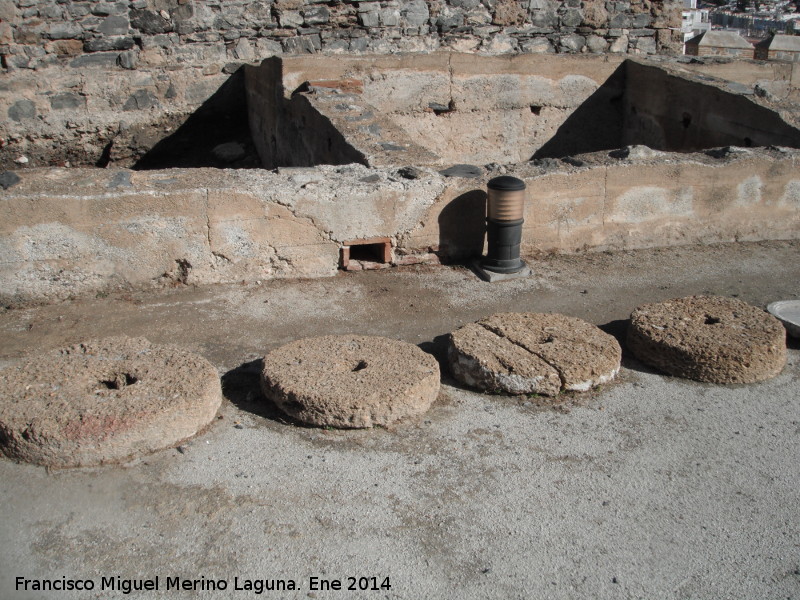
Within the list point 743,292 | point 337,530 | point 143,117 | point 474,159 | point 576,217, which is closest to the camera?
point 337,530

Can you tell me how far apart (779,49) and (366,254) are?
13184mm

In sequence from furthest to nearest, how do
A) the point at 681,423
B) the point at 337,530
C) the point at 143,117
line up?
the point at 143,117 < the point at 681,423 < the point at 337,530

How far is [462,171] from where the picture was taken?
6055 mm

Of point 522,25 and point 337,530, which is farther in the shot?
point 522,25

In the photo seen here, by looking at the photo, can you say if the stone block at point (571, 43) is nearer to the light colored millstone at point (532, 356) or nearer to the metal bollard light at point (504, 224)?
the metal bollard light at point (504, 224)

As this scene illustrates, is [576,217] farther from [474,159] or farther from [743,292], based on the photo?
[474,159]

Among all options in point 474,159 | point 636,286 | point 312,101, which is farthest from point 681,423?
point 474,159

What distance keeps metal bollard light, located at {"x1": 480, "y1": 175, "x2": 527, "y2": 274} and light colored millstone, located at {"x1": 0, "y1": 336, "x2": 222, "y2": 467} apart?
7.80 ft

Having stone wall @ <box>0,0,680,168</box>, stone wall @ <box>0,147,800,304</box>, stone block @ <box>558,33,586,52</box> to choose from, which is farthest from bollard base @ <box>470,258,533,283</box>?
stone block @ <box>558,33,586,52</box>

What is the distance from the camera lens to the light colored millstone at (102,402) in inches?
146

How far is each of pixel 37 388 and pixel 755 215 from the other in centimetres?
518

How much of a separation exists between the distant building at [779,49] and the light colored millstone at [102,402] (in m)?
14.7

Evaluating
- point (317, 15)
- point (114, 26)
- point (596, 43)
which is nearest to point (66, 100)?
point (114, 26)

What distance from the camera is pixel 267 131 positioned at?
9695 millimetres
